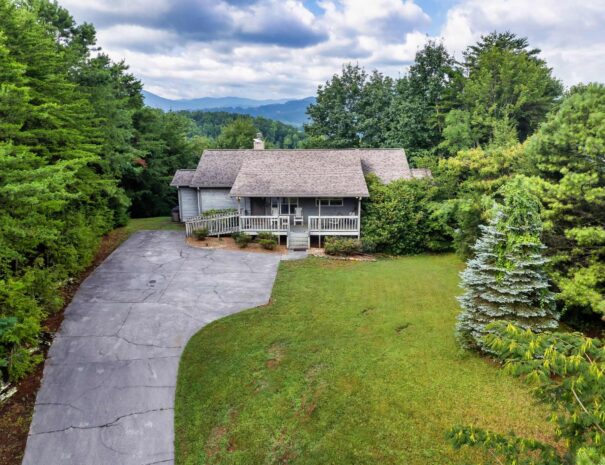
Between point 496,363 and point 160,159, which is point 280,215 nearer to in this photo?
point 496,363

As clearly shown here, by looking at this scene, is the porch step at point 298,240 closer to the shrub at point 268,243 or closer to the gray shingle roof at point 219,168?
the shrub at point 268,243

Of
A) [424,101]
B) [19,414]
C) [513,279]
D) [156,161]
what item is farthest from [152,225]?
[424,101]

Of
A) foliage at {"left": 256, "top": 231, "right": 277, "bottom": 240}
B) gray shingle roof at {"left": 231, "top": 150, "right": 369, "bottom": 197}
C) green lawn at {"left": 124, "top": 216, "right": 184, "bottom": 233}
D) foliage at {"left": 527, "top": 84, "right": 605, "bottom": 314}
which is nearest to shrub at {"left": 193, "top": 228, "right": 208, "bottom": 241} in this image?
gray shingle roof at {"left": 231, "top": 150, "right": 369, "bottom": 197}

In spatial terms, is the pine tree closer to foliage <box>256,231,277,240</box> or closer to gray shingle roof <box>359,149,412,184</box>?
foliage <box>256,231,277,240</box>

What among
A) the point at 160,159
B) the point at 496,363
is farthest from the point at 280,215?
the point at 160,159

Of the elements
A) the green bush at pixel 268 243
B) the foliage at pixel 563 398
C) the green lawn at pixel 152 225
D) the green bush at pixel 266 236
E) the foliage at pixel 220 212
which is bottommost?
the green lawn at pixel 152 225

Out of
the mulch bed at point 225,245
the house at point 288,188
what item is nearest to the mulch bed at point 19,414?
the mulch bed at point 225,245
